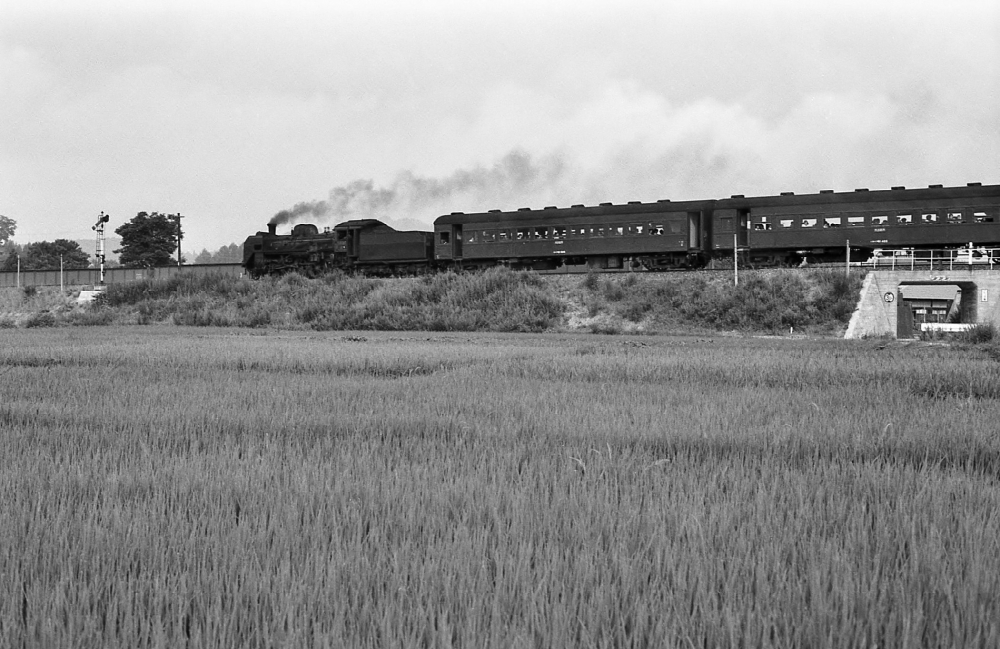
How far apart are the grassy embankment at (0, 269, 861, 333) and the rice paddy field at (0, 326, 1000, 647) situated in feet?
86.2

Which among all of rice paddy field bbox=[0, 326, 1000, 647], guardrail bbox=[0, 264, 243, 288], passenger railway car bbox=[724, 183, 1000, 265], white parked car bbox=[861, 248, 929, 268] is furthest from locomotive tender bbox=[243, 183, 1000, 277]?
rice paddy field bbox=[0, 326, 1000, 647]

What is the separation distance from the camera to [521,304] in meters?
37.4

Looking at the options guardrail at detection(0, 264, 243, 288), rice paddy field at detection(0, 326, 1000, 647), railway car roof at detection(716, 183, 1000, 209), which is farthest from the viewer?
guardrail at detection(0, 264, 243, 288)

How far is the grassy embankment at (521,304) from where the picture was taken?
3397 centimetres

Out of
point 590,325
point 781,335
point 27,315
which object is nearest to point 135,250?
point 27,315

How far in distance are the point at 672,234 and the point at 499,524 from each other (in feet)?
117

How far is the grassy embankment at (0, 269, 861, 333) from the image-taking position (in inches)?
1337

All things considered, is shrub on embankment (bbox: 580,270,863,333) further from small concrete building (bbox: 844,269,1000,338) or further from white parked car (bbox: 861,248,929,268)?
white parked car (bbox: 861,248,929,268)

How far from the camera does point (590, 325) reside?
119ft

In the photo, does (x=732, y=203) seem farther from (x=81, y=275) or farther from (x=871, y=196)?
(x=81, y=275)

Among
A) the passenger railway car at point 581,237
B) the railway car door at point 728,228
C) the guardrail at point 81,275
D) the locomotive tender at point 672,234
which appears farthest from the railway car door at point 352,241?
the guardrail at point 81,275

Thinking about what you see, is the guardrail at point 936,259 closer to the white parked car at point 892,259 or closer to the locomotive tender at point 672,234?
the white parked car at point 892,259

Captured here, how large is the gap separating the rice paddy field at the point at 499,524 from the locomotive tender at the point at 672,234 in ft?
93.9

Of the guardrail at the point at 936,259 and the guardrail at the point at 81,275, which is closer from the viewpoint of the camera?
the guardrail at the point at 936,259
